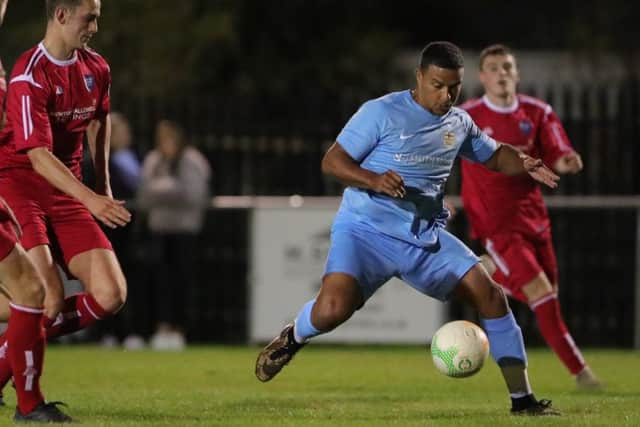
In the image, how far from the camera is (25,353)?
349 inches

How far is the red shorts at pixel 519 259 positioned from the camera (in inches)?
477

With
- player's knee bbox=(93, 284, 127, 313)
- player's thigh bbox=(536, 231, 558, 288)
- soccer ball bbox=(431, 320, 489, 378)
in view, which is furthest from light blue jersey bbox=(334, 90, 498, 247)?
player's thigh bbox=(536, 231, 558, 288)

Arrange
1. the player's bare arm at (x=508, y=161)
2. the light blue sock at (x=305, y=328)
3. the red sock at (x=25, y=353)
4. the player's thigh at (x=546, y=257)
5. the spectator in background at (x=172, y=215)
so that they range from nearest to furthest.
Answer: the red sock at (x=25, y=353), the light blue sock at (x=305, y=328), the player's bare arm at (x=508, y=161), the player's thigh at (x=546, y=257), the spectator in background at (x=172, y=215)

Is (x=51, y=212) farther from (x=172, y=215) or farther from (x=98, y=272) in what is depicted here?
(x=172, y=215)

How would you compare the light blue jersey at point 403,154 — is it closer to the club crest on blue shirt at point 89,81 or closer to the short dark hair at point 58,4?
the club crest on blue shirt at point 89,81

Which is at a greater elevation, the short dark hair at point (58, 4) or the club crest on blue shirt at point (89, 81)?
the short dark hair at point (58, 4)

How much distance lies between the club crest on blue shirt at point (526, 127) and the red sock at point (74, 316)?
396cm

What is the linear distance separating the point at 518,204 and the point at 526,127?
0.59m

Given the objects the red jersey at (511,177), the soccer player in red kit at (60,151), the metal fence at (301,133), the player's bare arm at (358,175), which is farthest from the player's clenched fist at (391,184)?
the metal fence at (301,133)

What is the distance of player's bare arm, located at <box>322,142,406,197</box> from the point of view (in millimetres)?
8898

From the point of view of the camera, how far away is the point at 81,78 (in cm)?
964

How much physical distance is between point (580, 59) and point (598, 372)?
1791 centimetres

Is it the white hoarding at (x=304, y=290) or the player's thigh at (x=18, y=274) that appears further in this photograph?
the white hoarding at (x=304, y=290)

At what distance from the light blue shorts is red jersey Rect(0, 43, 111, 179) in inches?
66.8
